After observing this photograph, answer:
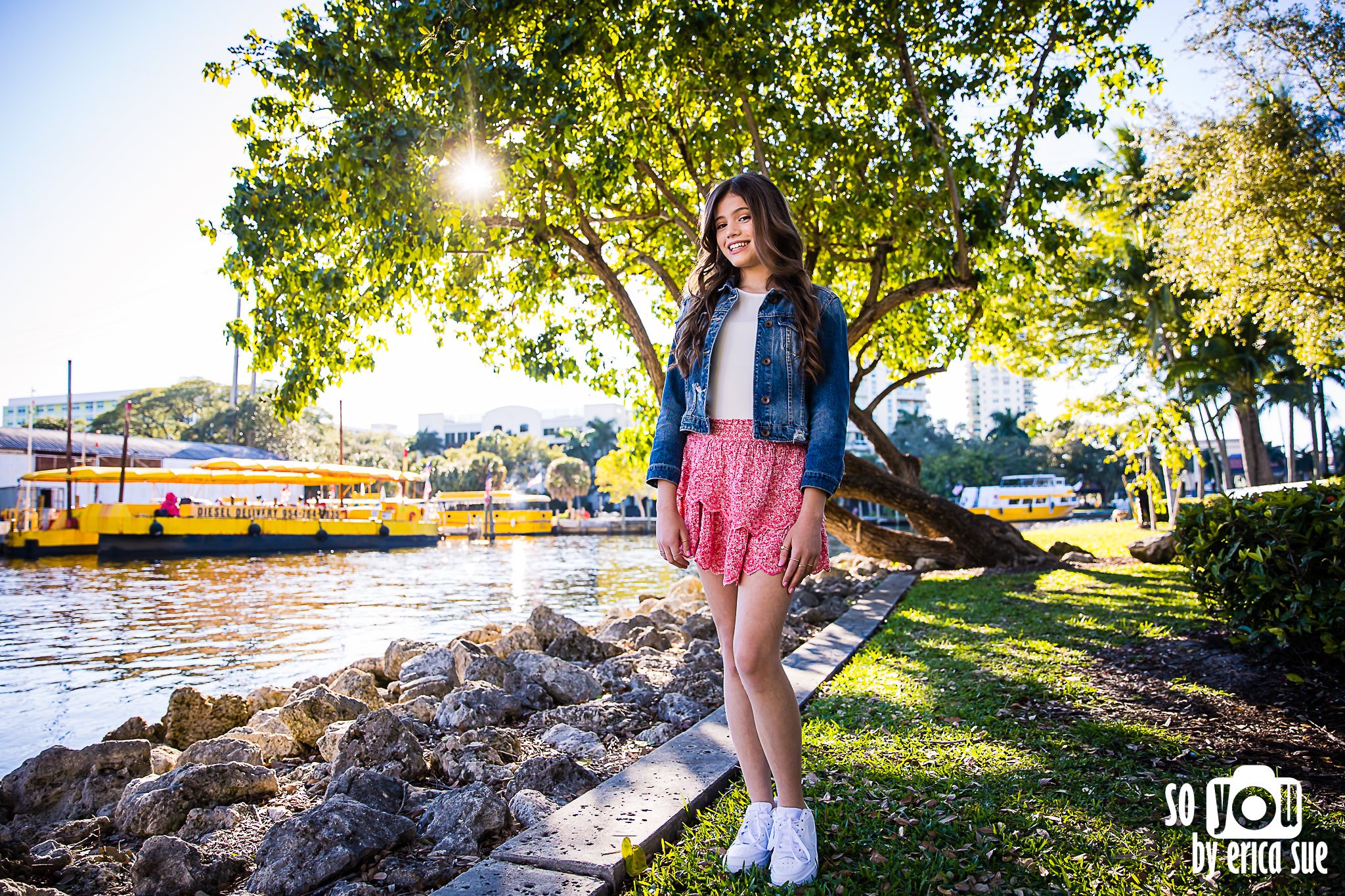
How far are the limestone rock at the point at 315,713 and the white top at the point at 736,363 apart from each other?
3.02 metres

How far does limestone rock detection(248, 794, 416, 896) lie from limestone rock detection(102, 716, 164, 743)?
253 centimetres

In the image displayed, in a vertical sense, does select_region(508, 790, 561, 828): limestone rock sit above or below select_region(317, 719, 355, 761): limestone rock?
above

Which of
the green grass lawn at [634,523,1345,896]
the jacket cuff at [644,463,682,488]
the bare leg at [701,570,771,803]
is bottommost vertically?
the green grass lawn at [634,523,1345,896]

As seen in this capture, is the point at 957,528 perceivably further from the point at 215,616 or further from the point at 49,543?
the point at 49,543

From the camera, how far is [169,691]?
634 cm

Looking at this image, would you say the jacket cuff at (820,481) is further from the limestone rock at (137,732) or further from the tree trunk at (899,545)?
the tree trunk at (899,545)

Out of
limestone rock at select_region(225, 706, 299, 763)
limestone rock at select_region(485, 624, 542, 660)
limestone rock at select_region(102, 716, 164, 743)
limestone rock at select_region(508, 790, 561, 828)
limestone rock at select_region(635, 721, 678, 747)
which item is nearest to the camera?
limestone rock at select_region(508, 790, 561, 828)

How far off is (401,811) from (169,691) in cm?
447

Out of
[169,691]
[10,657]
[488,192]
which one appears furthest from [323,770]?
[10,657]

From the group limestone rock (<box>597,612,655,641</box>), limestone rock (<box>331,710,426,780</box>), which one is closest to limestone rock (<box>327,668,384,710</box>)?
limestone rock (<box>331,710,426,780</box>)

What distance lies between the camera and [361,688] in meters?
5.21

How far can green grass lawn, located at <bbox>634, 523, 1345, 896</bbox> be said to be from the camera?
2.09 metres

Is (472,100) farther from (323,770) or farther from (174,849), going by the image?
(174,849)

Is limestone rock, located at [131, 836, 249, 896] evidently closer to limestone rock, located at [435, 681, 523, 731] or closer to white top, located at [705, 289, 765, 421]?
limestone rock, located at [435, 681, 523, 731]
